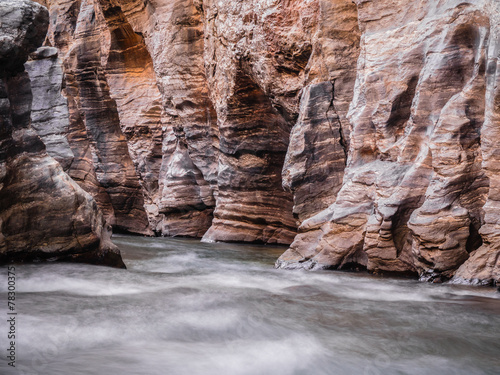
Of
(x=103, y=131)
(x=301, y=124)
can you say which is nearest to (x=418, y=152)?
(x=301, y=124)

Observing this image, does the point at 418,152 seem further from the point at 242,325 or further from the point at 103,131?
the point at 103,131

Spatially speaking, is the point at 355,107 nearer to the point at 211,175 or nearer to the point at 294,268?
the point at 294,268

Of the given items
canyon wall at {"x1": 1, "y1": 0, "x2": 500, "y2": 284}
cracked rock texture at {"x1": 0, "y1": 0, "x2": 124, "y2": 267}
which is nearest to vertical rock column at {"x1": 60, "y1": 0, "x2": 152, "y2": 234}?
canyon wall at {"x1": 1, "y1": 0, "x2": 500, "y2": 284}

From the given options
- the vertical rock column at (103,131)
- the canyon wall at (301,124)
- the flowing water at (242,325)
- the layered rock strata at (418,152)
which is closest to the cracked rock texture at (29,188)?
the flowing water at (242,325)

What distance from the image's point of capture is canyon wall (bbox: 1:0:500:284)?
7953 mm

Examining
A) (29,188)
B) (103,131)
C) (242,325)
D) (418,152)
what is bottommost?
(242,325)

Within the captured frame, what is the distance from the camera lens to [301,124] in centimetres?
1285

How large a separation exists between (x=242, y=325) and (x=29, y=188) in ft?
15.8

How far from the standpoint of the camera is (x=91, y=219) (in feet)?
28.6

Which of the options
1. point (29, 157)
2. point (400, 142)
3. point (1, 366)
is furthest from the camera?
point (400, 142)

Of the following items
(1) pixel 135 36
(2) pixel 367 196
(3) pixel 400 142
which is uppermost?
(1) pixel 135 36

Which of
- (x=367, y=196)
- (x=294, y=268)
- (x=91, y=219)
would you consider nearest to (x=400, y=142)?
(x=367, y=196)

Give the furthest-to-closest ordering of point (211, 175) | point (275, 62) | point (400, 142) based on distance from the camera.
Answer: point (211, 175) < point (275, 62) < point (400, 142)

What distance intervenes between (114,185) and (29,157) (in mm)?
18160
